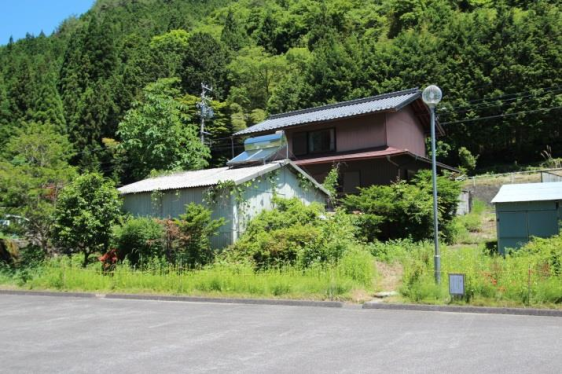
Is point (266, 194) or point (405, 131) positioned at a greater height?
point (405, 131)

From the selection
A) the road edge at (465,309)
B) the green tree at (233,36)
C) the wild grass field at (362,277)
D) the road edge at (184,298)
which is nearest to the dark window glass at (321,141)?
the wild grass field at (362,277)

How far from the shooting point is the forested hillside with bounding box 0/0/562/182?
104 ft

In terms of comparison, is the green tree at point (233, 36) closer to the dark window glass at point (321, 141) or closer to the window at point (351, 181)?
the dark window glass at point (321, 141)

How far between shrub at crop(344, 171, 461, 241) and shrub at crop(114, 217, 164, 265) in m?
6.70

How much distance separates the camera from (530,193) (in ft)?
47.3

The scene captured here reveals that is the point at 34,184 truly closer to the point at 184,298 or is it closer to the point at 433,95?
the point at 184,298

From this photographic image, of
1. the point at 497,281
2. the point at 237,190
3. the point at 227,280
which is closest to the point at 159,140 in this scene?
the point at 237,190

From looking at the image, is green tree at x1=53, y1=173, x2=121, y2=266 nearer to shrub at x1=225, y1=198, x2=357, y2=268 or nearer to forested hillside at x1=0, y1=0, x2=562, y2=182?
shrub at x1=225, y1=198, x2=357, y2=268

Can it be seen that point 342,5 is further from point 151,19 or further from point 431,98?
point 431,98

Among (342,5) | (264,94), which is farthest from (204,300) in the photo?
(342,5)

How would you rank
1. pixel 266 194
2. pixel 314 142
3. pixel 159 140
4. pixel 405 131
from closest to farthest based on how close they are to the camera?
pixel 266 194
pixel 405 131
pixel 314 142
pixel 159 140

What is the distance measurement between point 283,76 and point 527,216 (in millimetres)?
34654

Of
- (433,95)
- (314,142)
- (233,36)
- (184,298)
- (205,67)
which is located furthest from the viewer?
(233,36)

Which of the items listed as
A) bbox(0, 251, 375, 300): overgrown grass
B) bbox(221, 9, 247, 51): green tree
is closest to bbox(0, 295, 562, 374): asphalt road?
bbox(0, 251, 375, 300): overgrown grass
